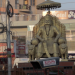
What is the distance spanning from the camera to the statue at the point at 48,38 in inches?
479

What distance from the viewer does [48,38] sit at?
12.6 metres

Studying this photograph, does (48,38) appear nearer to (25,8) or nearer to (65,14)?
(65,14)

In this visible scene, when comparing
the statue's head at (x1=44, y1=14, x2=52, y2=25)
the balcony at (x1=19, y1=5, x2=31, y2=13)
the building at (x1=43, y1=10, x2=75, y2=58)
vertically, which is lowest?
the building at (x1=43, y1=10, x2=75, y2=58)

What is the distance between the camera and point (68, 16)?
1196 inches

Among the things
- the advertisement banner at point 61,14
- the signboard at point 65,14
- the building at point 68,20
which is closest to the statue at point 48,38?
the building at point 68,20

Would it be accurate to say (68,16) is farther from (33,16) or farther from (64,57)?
(64,57)

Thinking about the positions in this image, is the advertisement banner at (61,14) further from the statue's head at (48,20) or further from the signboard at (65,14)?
the statue's head at (48,20)

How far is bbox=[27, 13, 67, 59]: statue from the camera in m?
12.2

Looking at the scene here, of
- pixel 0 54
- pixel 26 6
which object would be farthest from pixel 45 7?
pixel 26 6

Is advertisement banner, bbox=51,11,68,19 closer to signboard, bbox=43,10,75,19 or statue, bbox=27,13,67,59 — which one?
signboard, bbox=43,10,75,19

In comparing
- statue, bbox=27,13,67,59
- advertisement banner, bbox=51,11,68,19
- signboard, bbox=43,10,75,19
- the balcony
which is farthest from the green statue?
the balcony

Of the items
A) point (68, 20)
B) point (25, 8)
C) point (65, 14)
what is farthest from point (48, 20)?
point (25, 8)

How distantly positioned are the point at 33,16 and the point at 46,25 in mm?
→ 18000

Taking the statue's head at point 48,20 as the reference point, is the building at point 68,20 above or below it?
below
